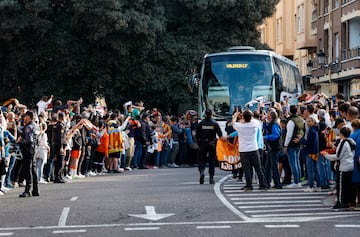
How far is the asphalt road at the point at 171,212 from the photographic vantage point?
44.6 feet

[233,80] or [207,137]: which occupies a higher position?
[233,80]

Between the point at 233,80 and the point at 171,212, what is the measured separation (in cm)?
1872

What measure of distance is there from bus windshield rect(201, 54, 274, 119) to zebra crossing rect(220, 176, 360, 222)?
12406 mm

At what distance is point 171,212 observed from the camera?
52.9ft

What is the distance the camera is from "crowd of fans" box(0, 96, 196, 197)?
22844 millimetres

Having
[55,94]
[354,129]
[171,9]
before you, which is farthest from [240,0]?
[354,129]

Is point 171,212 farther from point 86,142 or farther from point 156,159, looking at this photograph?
point 156,159

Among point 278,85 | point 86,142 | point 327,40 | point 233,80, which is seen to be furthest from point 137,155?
point 327,40

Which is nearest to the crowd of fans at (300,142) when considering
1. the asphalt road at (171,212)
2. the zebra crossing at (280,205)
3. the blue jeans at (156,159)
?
the zebra crossing at (280,205)

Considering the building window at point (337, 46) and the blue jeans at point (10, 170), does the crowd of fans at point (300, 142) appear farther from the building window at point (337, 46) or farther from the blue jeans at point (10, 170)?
the building window at point (337, 46)

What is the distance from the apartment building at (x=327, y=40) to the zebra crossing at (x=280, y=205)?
96.4 ft

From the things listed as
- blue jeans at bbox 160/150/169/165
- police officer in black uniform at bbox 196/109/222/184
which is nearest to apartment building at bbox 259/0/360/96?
blue jeans at bbox 160/150/169/165

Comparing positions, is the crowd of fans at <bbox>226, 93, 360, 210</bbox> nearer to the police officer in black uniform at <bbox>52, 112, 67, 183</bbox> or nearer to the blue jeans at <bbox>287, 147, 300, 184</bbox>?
the blue jeans at <bbox>287, 147, 300, 184</bbox>

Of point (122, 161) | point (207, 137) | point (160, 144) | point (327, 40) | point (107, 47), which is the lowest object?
point (122, 161)
